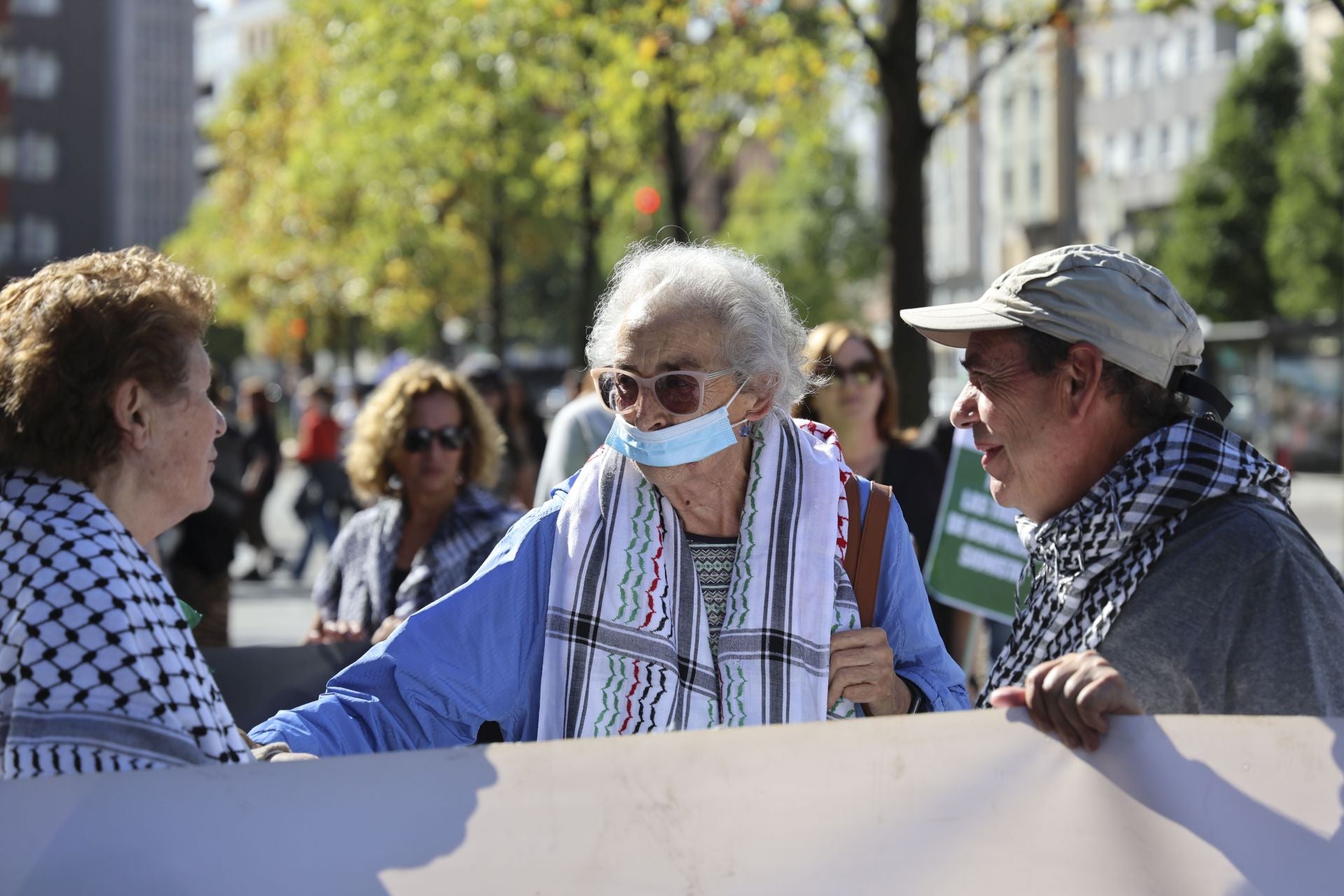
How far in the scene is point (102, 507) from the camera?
7.43 ft

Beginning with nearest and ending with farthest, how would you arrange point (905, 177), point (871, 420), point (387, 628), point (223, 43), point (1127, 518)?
point (1127, 518) → point (387, 628) → point (871, 420) → point (905, 177) → point (223, 43)

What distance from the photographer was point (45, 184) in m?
75.6

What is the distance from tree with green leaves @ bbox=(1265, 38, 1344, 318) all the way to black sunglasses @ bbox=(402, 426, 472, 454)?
33.8m

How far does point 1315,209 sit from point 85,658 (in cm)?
3856

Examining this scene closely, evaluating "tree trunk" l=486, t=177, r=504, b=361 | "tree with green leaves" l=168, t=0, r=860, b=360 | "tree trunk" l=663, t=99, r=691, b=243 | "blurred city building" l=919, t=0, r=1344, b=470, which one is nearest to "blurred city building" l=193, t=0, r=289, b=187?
"blurred city building" l=919, t=0, r=1344, b=470

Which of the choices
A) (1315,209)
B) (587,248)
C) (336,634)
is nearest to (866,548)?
(336,634)

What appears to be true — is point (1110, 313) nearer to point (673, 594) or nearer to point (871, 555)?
point (871, 555)

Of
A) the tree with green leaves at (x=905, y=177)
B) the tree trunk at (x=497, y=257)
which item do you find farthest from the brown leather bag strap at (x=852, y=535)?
the tree trunk at (x=497, y=257)

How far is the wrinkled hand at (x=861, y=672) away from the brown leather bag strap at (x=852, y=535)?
0.14 meters

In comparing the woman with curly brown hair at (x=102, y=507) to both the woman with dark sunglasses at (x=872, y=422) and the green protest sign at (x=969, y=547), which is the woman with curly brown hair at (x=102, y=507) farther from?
the green protest sign at (x=969, y=547)

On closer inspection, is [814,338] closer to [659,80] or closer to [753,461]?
[753,461]

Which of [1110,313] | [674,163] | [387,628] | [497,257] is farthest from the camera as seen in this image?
[497,257]

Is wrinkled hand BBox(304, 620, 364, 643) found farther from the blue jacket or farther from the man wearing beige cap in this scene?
the man wearing beige cap

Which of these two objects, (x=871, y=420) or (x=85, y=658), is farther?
(x=871, y=420)
